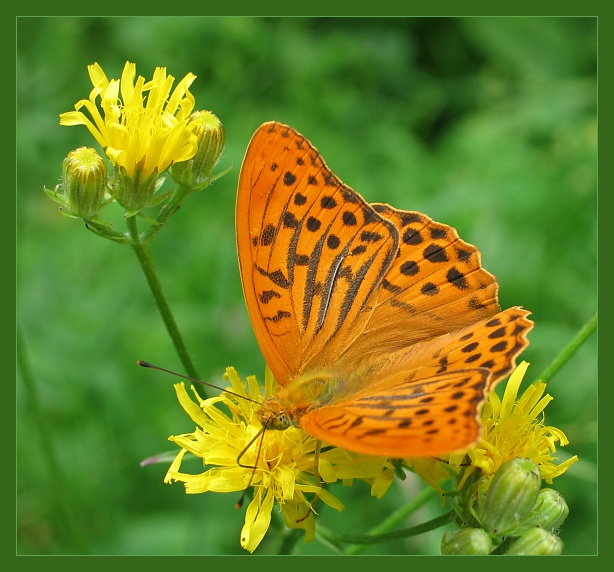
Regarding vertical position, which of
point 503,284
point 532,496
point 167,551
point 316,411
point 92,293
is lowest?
point 167,551

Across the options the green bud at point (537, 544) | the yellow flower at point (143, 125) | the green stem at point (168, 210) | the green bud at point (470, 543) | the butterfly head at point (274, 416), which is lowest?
the green bud at point (537, 544)

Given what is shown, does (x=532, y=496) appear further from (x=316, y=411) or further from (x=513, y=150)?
(x=513, y=150)

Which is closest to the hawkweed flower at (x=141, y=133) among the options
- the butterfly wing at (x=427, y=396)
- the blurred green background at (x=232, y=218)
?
the butterfly wing at (x=427, y=396)

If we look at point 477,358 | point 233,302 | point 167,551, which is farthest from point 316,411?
point 233,302

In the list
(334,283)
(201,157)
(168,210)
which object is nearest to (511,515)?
(334,283)

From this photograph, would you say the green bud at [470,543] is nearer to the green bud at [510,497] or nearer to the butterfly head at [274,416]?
the green bud at [510,497]
